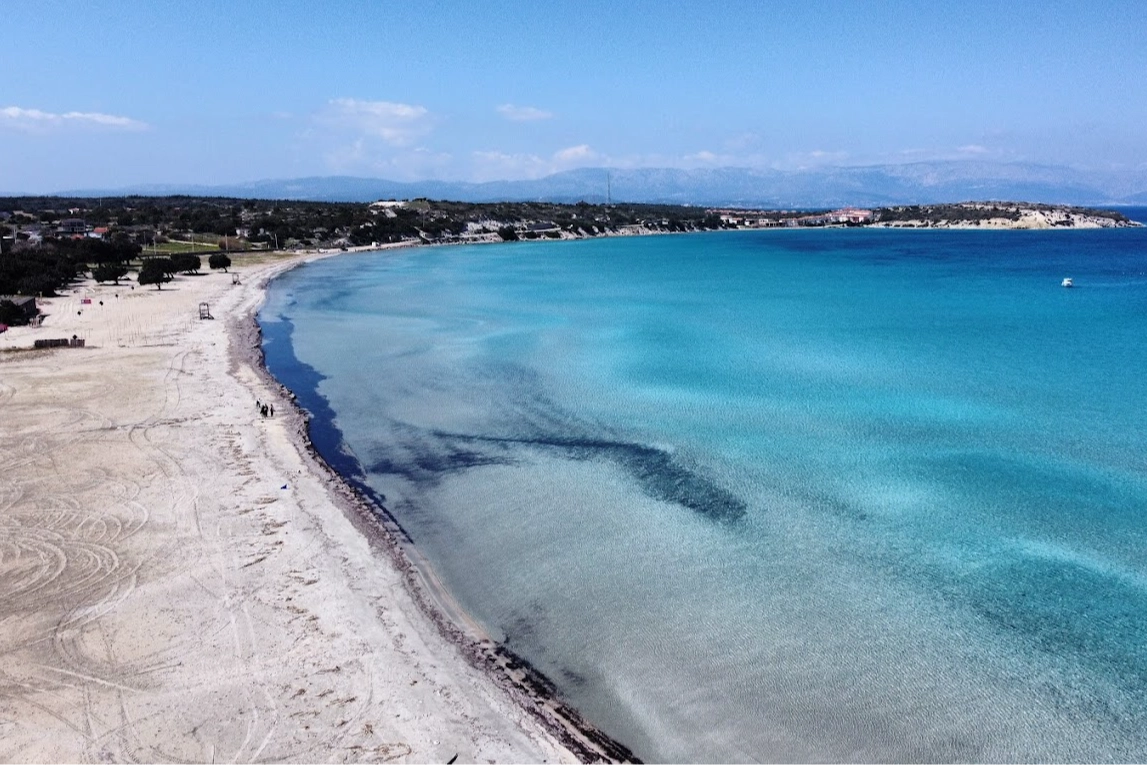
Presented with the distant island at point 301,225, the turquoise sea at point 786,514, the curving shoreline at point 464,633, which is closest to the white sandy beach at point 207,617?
the curving shoreline at point 464,633

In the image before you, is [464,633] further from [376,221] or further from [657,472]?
[376,221]

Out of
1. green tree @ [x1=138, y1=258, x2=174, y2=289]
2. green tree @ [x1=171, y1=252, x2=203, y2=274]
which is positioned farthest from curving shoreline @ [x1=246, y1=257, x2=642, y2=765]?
green tree @ [x1=171, y1=252, x2=203, y2=274]

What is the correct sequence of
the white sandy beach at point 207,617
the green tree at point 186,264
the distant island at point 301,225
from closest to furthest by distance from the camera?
the white sandy beach at point 207,617, the distant island at point 301,225, the green tree at point 186,264

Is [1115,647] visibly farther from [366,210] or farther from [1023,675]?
[366,210]

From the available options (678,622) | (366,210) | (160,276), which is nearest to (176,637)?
(678,622)

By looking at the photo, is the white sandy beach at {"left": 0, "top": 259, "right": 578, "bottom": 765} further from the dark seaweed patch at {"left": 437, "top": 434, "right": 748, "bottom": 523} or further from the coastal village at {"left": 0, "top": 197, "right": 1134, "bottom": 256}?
the coastal village at {"left": 0, "top": 197, "right": 1134, "bottom": 256}

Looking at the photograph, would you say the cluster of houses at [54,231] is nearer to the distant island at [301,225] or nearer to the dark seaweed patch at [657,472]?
the distant island at [301,225]
